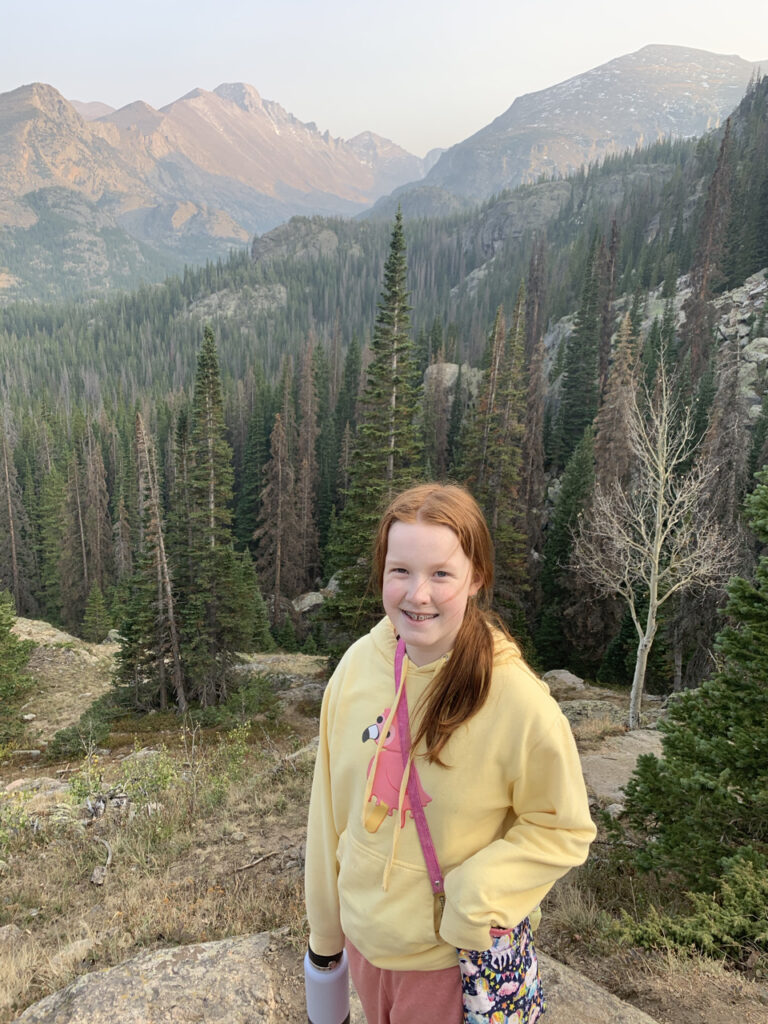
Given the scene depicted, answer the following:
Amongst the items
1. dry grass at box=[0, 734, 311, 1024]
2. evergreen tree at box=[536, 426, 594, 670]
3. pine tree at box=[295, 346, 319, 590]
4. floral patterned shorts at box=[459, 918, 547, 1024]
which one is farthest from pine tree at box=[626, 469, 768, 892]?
pine tree at box=[295, 346, 319, 590]

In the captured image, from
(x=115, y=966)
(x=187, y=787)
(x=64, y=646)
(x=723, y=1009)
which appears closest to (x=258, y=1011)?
(x=115, y=966)

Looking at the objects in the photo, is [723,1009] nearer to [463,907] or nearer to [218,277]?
[463,907]

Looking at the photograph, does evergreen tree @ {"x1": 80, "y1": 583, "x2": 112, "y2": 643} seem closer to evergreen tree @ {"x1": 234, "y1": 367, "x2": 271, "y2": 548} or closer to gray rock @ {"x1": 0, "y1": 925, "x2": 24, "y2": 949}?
evergreen tree @ {"x1": 234, "y1": 367, "x2": 271, "y2": 548}

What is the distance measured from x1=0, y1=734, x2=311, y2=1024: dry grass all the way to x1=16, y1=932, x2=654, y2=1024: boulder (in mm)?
336

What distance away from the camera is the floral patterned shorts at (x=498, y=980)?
6.18 feet

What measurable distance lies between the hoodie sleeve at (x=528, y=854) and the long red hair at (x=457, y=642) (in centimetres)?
26

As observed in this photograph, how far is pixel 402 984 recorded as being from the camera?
2.00 m

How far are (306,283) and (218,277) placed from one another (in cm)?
2845

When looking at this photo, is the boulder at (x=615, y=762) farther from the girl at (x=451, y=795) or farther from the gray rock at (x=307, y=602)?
the gray rock at (x=307, y=602)

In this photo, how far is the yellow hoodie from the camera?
178 cm

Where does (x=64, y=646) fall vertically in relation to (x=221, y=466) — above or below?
below

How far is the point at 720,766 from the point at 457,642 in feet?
13.2

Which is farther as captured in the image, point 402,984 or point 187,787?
point 187,787

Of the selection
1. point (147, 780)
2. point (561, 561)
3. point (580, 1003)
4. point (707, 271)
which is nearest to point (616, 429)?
point (561, 561)
